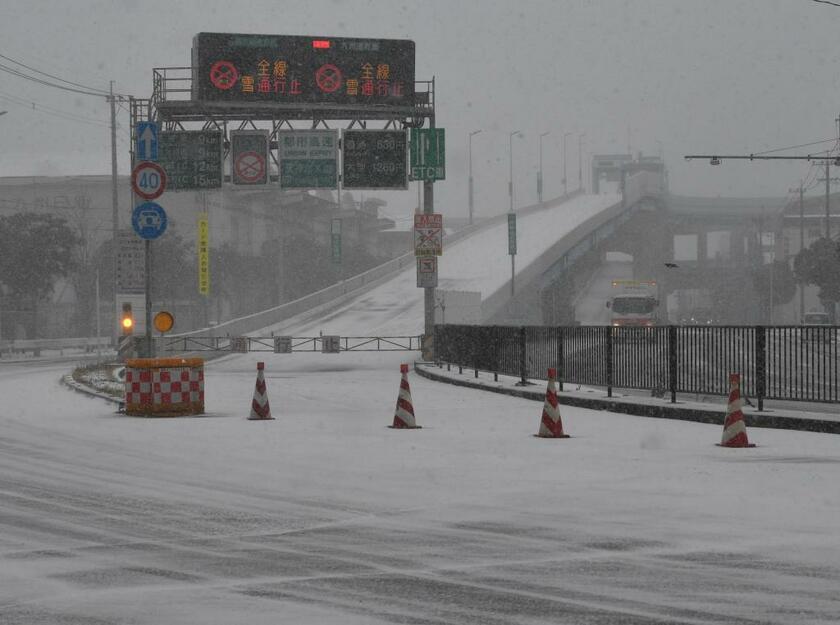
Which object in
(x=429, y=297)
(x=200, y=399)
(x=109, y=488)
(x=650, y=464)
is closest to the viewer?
(x=109, y=488)

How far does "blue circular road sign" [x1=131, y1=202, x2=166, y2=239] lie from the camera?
21.0 meters

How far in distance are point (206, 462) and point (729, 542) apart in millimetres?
6657

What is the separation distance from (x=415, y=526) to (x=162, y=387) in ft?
39.5

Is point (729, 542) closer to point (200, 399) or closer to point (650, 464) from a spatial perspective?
point (650, 464)

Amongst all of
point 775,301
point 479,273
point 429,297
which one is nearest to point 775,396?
point 429,297

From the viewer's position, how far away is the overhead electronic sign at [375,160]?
46.0 metres

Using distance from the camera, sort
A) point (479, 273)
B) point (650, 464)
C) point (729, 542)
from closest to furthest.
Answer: point (729, 542) < point (650, 464) < point (479, 273)

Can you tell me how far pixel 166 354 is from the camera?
5394 cm

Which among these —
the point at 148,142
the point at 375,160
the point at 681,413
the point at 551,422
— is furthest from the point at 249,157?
the point at 551,422

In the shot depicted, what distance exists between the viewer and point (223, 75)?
4544 centimetres

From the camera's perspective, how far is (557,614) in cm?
624

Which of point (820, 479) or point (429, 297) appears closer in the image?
point (820, 479)

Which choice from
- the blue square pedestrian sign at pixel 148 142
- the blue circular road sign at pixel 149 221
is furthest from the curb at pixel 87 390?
the blue square pedestrian sign at pixel 148 142

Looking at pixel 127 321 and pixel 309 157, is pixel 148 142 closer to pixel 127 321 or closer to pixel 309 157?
pixel 127 321
